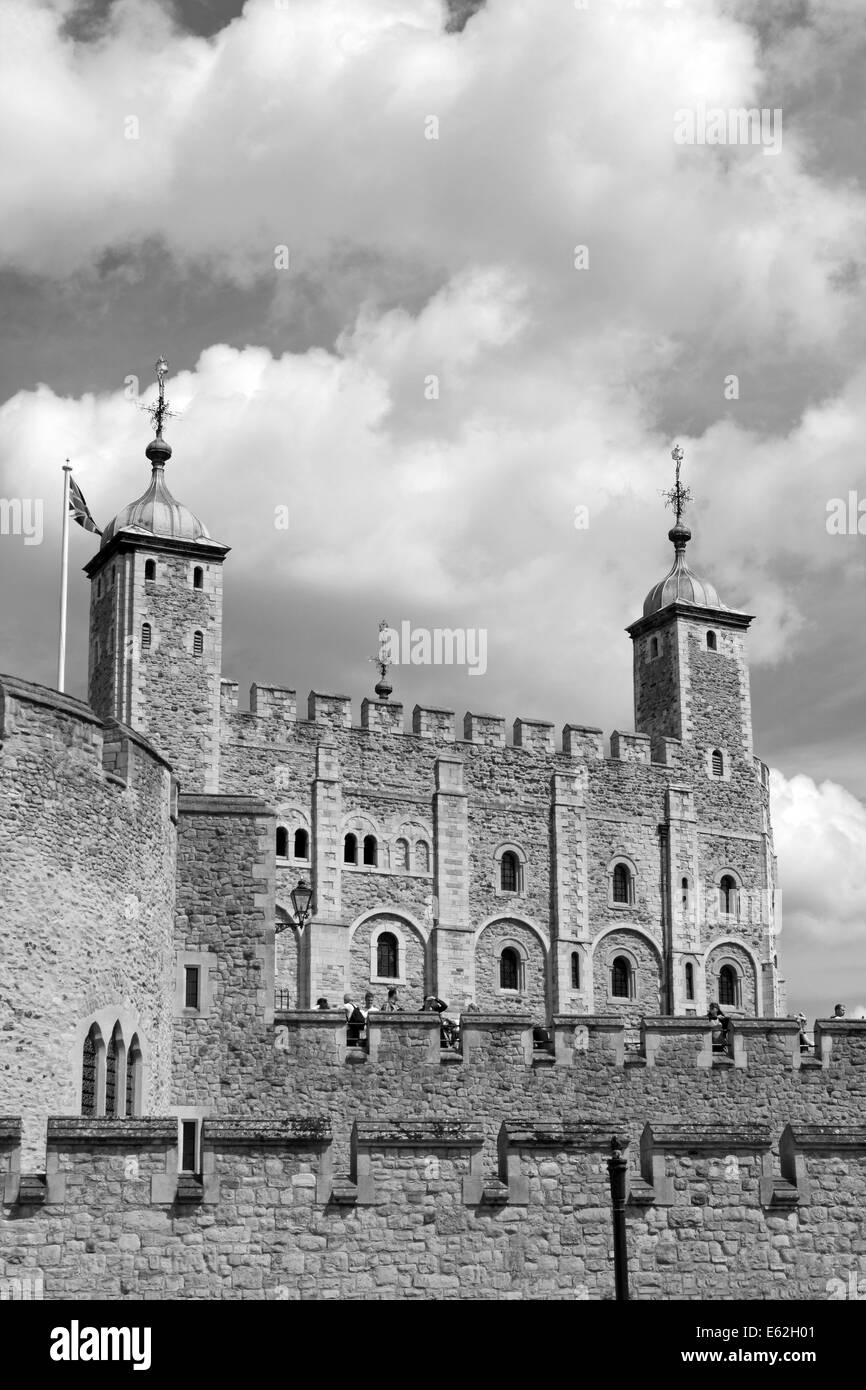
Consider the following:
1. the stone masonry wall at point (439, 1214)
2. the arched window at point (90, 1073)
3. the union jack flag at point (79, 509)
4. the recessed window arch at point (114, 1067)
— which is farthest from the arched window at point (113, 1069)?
the union jack flag at point (79, 509)

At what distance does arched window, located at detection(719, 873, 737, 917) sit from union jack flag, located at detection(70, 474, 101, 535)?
27.3 m

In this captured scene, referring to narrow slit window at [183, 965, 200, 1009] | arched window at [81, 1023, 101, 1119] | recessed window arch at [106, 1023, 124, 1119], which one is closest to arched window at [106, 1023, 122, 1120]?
recessed window arch at [106, 1023, 124, 1119]

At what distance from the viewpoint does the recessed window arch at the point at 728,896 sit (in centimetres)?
6069

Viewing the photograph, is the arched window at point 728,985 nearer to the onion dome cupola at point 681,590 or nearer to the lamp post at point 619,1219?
the onion dome cupola at point 681,590

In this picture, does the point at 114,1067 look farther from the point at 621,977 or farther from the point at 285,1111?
the point at 621,977

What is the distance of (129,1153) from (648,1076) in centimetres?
754

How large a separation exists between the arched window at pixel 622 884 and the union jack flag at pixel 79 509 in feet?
78.9

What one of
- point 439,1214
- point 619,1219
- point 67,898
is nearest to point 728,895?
point 67,898

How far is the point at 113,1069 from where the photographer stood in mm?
18562

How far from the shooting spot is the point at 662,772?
200ft

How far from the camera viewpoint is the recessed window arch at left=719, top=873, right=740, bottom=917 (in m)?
60.7

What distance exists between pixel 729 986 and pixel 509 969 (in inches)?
294

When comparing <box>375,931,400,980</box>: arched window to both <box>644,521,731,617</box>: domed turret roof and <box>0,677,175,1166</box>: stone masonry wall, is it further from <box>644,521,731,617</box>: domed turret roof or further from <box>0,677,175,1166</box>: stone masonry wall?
<box>0,677,175,1166</box>: stone masonry wall
